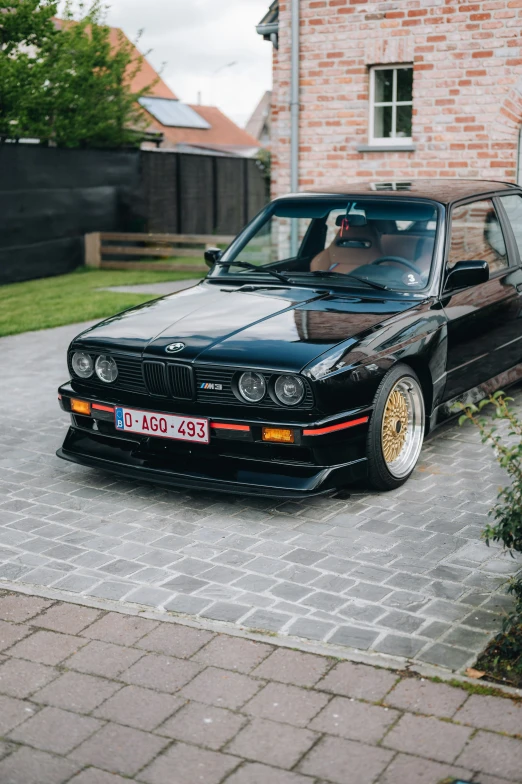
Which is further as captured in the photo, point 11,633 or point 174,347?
point 174,347

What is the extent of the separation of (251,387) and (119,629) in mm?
1655

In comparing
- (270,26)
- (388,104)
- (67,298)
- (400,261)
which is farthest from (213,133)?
(400,261)

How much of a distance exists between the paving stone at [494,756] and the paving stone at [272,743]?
1.63 ft

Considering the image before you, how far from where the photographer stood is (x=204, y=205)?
23.0 metres

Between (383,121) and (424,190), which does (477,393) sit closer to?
(424,190)

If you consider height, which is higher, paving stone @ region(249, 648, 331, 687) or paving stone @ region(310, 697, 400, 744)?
paving stone @ region(249, 648, 331, 687)

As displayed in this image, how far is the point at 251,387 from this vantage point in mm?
5367

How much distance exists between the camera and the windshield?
6504 mm

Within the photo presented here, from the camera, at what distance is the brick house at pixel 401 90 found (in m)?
12.3

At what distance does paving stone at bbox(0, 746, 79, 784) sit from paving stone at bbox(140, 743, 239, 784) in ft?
0.80

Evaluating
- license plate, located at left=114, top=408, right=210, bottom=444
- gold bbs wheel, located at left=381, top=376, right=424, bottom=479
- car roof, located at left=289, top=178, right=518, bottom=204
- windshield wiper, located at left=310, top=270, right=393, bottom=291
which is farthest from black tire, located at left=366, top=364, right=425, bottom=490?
car roof, located at left=289, top=178, right=518, bottom=204

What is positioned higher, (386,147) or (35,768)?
(386,147)

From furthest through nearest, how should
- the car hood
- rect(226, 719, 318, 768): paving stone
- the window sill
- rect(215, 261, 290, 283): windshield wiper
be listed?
1. the window sill
2. rect(215, 261, 290, 283): windshield wiper
3. the car hood
4. rect(226, 719, 318, 768): paving stone

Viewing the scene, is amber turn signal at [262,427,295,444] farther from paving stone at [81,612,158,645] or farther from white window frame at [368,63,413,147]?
white window frame at [368,63,413,147]
